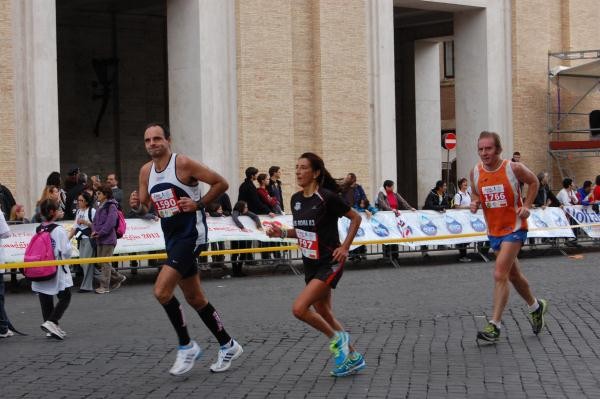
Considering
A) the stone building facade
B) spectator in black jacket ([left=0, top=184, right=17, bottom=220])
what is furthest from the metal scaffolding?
spectator in black jacket ([left=0, top=184, right=17, bottom=220])

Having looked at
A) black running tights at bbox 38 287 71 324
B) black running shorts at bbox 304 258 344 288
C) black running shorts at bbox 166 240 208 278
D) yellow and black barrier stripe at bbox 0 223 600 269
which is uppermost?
black running shorts at bbox 166 240 208 278

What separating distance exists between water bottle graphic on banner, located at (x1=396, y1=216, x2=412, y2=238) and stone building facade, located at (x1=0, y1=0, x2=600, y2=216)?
17.4 feet

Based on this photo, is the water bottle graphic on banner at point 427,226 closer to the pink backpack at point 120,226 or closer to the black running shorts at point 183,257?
the pink backpack at point 120,226

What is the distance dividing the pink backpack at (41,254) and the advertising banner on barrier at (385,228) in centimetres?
486

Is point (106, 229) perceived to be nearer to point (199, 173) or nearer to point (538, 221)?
point (199, 173)

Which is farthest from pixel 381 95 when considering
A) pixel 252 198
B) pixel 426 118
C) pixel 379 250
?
pixel 252 198

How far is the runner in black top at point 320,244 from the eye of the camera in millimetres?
8891

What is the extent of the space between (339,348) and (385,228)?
12.8 m

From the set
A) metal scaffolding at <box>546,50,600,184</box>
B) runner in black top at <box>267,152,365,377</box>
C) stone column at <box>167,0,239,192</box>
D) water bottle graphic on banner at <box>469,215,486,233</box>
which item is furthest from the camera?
metal scaffolding at <box>546,50,600,184</box>

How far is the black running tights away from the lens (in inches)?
467

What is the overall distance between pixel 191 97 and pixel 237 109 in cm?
111

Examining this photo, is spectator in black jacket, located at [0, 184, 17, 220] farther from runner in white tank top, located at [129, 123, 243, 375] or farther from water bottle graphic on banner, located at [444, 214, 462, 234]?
runner in white tank top, located at [129, 123, 243, 375]

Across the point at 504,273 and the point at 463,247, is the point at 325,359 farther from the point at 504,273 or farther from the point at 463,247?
the point at 463,247

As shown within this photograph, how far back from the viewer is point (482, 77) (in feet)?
104
